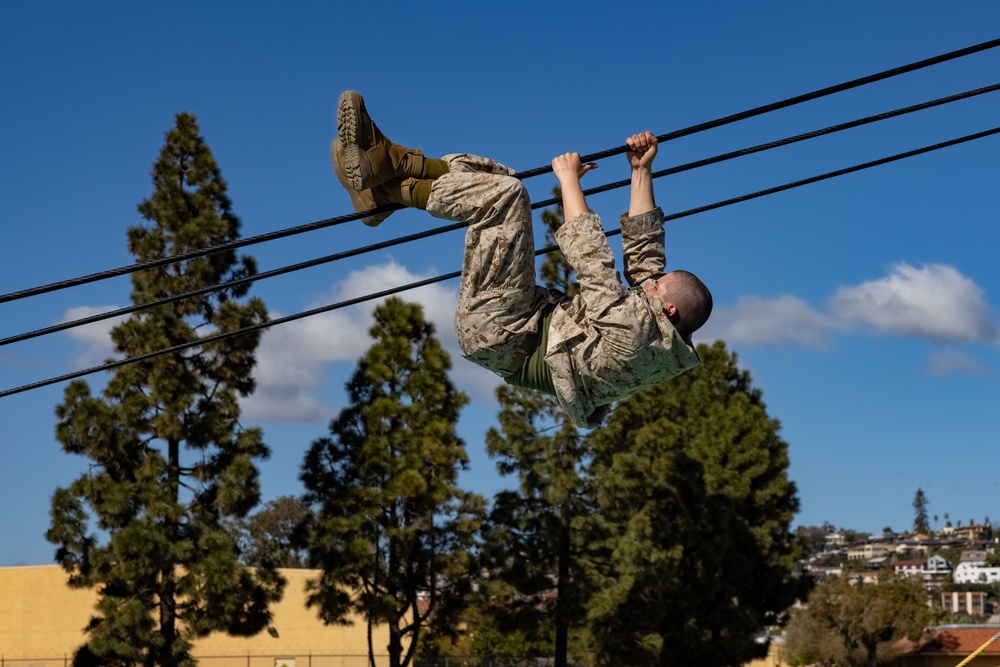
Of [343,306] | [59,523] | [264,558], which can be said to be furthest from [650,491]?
[343,306]

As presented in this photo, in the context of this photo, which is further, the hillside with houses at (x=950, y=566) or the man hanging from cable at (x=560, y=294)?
the hillside with houses at (x=950, y=566)

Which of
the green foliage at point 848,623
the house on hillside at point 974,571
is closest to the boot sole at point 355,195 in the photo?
the green foliage at point 848,623

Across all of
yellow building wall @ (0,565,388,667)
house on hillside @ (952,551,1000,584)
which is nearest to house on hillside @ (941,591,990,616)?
house on hillside @ (952,551,1000,584)

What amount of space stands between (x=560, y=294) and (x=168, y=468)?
601 inches

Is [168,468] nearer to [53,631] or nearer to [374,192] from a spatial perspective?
[53,631]

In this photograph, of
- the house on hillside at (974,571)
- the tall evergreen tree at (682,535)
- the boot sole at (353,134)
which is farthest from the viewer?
the house on hillside at (974,571)

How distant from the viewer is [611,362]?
5160mm

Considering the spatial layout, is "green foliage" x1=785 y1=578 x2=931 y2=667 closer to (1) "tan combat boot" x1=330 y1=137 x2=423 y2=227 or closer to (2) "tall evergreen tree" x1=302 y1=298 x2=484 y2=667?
(2) "tall evergreen tree" x1=302 y1=298 x2=484 y2=667

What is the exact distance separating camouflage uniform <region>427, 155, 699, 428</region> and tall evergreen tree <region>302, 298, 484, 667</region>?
16185 mm

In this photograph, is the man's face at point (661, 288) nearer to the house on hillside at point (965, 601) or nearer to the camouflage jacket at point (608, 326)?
the camouflage jacket at point (608, 326)

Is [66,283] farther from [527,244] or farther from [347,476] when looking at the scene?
[347,476]

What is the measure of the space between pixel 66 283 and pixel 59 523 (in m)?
14.0

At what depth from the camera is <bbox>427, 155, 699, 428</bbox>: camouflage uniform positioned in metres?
5.09

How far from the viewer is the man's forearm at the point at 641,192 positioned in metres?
5.52
